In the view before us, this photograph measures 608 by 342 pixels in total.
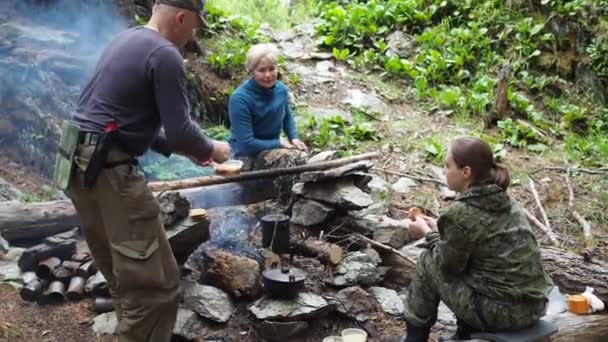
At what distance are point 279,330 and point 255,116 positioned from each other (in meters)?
2.11

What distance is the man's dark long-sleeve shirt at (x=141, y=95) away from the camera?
2902 mm

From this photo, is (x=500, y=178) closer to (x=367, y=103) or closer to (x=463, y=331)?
(x=463, y=331)

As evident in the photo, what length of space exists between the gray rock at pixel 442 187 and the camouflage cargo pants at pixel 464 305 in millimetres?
2491

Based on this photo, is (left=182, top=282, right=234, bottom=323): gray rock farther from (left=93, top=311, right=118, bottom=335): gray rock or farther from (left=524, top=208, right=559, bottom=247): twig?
(left=524, top=208, right=559, bottom=247): twig

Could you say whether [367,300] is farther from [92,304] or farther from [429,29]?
[429,29]

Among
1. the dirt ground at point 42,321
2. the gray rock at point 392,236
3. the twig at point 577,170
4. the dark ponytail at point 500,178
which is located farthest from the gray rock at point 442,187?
the dirt ground at point 42,321

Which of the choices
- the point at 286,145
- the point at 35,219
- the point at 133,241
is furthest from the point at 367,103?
the point at 133,241

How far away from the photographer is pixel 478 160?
10.7 feet

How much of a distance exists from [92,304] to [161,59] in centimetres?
216

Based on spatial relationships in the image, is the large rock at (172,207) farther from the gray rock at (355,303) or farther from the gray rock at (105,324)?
the gray rock at (355,303)

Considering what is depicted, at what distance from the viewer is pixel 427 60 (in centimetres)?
934

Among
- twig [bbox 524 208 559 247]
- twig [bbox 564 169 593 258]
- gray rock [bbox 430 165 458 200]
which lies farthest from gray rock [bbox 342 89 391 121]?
twig [bbox 524 208 559 247]

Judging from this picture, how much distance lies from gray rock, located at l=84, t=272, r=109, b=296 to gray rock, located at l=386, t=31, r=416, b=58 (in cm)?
638

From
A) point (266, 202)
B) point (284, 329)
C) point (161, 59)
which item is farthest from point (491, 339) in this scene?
point (266, 202)
